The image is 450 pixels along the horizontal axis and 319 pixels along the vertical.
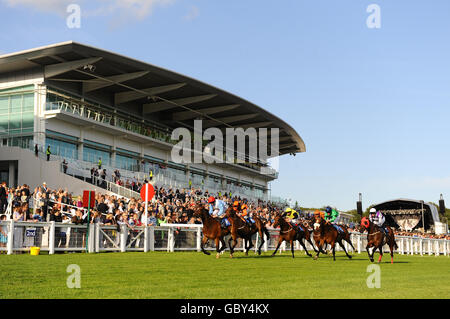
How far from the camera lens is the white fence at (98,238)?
1630 centimetres

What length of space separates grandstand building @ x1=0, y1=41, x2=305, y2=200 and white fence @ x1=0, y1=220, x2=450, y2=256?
43.5ft

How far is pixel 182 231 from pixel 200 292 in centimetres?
1441

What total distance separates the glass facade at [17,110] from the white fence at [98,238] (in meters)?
20.7

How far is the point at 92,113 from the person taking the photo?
134 ft

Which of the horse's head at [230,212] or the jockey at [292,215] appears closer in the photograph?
the horse's head at [230,212]

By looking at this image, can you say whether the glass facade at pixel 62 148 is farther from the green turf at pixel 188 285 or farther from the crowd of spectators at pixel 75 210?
the green turf at pixel 188 285

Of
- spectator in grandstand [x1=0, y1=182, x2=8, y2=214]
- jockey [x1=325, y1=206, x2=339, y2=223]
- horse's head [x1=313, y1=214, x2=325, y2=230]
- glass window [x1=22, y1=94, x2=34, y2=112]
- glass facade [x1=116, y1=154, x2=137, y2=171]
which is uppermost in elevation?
glass window [x1=22, y1=94, x2=34, y2=112]

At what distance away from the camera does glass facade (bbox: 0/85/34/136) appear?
38344 mm

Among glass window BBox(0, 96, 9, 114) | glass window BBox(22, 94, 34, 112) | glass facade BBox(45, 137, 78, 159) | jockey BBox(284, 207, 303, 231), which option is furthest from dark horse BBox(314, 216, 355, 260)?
glass window BBox(0, 96, 9, 114)

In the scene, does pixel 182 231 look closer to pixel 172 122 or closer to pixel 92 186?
pixel 92 186

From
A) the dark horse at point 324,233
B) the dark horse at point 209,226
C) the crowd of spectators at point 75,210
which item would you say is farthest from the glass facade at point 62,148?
the dark horse at point 324,233

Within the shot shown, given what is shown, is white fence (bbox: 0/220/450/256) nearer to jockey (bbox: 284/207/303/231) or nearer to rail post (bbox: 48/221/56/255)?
rail post (bbox: 48/221/56/255)

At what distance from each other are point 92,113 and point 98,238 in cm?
2404

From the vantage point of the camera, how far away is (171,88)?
47062 millimetres
